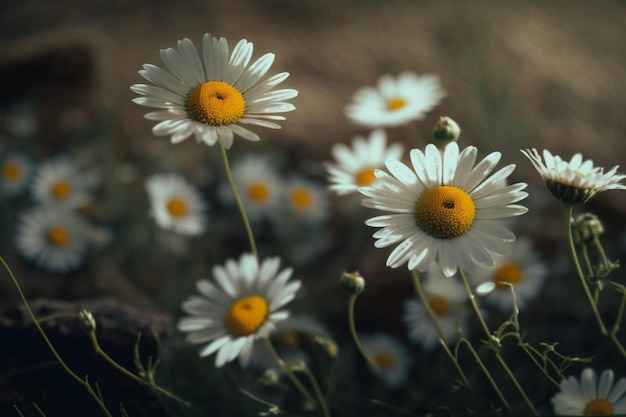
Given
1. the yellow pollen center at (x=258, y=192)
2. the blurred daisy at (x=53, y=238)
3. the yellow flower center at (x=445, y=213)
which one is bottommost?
the blurred daisy at (x=53, y=238)

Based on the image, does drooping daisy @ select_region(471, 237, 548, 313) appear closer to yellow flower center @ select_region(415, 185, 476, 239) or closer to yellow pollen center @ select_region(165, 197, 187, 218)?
yellow flower center @ select_region(415, 185, 476, 239)

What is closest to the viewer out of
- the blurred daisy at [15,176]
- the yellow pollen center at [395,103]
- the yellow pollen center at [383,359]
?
the yellow pollen center at [383,359]

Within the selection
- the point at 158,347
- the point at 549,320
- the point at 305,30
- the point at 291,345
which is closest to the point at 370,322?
the point at 291,345

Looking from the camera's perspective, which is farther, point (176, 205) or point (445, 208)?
point (176, 205)

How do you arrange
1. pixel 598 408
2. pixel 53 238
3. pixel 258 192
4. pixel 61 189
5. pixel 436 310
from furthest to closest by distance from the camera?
pixel 258 192 < pixel 61 189 < pixel 53 238 < pixel 436 310 < pixel 598 408

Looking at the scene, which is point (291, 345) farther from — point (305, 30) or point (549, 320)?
point (305, 30)

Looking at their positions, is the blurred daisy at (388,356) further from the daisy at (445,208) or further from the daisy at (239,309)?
the daisy at (445,208)

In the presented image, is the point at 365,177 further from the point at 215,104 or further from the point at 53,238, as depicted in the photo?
the point at 53,238

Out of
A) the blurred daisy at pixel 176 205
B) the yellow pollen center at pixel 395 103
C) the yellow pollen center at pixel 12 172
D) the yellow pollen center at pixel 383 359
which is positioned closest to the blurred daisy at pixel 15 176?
the yellow pollen center at pixel 12 172

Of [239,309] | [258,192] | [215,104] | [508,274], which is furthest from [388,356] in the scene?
[215,104]
